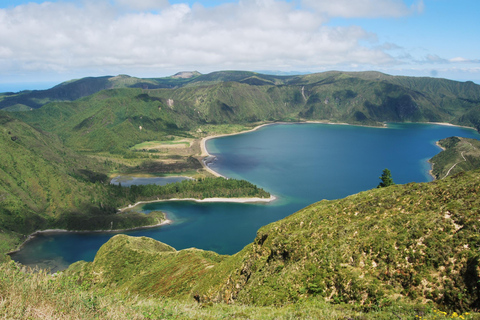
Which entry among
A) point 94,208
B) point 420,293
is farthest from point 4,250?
point 420,293

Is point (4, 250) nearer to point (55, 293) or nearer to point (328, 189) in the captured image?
point (55, 293)

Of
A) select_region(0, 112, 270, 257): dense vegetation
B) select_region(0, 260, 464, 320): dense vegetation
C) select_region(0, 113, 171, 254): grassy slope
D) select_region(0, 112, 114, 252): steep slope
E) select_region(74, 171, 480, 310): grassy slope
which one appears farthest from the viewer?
select_region(0, 112, 114, 252): steep slope

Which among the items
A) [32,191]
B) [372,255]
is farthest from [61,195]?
[372,255]

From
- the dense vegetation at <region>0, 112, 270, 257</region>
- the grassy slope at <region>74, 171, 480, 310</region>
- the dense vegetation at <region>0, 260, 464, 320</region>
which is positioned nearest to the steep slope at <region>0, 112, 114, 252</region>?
the dense vegetation at <region>0, 112, 270, 257</region>

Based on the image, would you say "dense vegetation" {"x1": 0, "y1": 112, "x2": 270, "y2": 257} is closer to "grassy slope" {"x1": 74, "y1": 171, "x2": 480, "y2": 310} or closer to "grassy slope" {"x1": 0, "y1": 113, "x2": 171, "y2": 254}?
"grassy slope" {"x1": 0, "y1": 113, "x2": 171, "y2": 254}

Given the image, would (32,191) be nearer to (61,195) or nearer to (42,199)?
(42,199)

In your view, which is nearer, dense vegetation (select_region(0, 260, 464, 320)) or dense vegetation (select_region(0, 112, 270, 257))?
dense vegetation (select_region(0, 260, 464, 320))

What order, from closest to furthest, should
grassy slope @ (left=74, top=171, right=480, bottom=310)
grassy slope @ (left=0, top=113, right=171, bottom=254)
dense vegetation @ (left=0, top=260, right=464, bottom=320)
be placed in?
dense vegetation @ (left=0, top=260, right=464, bottom=320)
grassy slope @ (left=74, top=171, right=480, bottom=310)
grassy slope @ (left=0, top=113, right=171, bottom=254)

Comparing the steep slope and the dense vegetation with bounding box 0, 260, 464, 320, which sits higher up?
the dense vegetation with bounding box 0, 260, 464, 320

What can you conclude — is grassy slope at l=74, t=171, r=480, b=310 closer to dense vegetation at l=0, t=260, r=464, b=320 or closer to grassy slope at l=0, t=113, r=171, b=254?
dense vegetation at l=0, t=260, r=464, b=320
